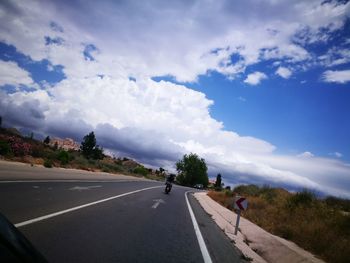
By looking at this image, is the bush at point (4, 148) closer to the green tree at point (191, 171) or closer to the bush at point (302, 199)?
the bush at point (302, 199)

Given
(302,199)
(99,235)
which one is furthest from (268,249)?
(302,199)

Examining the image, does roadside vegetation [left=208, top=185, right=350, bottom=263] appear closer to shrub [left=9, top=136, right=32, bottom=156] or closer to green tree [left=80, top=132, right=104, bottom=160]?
shrub [left=9, top=136, right=32, bottom=156]

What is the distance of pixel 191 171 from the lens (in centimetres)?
12731

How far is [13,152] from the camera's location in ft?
98.6

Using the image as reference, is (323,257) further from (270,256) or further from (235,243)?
(235,243)

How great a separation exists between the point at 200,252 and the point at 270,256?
2566 mm

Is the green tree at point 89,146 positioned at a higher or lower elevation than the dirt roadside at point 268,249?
higher

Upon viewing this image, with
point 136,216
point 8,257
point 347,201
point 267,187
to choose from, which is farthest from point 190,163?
point 8,257

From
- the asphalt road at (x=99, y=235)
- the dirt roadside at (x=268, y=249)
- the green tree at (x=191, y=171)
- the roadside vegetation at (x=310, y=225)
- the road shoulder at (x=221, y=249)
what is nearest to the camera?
the asphalt road at (x=99, y=235)

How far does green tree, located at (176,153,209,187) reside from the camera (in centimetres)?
12681

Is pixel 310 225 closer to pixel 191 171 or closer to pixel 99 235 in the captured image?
pixel 99 235

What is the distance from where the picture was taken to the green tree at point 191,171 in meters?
127

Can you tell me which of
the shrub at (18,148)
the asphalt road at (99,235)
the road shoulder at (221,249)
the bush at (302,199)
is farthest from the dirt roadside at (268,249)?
the shrub at (18,148)

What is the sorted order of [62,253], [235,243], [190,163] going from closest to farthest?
[62,253], [235,243], [190,163]
